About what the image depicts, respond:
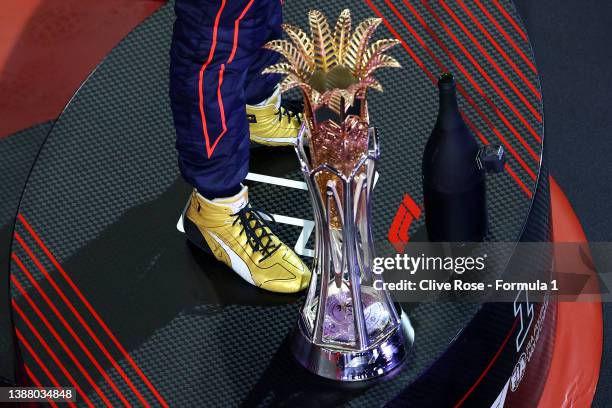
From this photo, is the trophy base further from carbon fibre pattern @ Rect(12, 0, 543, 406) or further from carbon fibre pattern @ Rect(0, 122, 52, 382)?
carbon fibre pattern @ Rect(0, 122, 52, 382)

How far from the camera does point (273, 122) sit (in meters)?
2.22

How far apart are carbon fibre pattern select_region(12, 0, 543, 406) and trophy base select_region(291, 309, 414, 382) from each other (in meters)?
0.03

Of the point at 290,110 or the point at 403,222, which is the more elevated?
the point at 290,110

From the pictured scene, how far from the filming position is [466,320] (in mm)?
1937

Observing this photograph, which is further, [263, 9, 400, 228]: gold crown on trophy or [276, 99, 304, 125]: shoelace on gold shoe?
[276, 99, 304, 125]: shoelace on gold shoe

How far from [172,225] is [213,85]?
44 centimetres

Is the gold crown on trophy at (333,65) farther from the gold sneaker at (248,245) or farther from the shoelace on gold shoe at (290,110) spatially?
the shoelace on gold shoe at (290,110)

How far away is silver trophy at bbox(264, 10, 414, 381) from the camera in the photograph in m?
1.56

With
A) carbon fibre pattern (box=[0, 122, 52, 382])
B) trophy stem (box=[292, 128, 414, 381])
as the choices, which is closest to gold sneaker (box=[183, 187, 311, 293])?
trophy stem (box=[292, 128, 414, 381])

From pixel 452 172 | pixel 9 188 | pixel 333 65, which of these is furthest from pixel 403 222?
pixel 9 188

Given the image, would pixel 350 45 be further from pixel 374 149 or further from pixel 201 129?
pixel 201 129

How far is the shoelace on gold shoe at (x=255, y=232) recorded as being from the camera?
2.03 meters

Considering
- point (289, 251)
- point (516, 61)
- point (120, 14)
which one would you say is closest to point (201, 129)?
point (289, 251)

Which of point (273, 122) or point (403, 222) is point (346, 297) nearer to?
point (403, 222)
